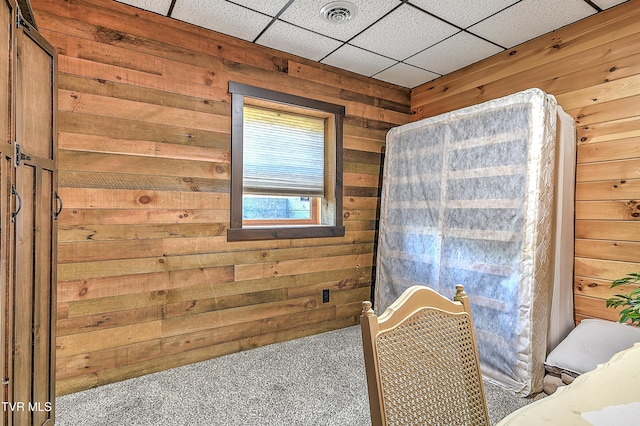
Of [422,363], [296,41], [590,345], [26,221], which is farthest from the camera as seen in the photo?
[296,41]

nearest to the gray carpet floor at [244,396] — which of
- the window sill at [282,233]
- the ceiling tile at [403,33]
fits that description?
the window sill at [282,233]

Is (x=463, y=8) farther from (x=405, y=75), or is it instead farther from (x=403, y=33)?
(x=405, y=75)

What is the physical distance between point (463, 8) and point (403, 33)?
1.54 feet

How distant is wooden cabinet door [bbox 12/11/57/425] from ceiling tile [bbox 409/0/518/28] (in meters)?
2.16

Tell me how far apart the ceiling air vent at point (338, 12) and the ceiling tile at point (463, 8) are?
40 centimetres

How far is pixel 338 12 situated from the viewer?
248cm

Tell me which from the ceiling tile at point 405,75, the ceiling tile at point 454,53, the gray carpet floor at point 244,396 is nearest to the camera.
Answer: the gray carpet floor at point 244,396

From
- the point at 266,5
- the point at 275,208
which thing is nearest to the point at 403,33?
the point at 266,5

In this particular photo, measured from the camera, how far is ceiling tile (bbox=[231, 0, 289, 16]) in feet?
7.78

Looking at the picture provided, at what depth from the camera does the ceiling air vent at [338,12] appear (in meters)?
2.40

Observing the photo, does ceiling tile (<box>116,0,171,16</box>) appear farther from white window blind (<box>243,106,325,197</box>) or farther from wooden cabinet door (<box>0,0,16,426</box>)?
wooden cabinet door (<box>0,0,16,426</box>)

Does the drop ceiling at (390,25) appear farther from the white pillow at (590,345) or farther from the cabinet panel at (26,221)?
the white pillow at (590,345)

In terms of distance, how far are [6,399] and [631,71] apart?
3751 millimetres

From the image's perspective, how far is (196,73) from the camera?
271cm
